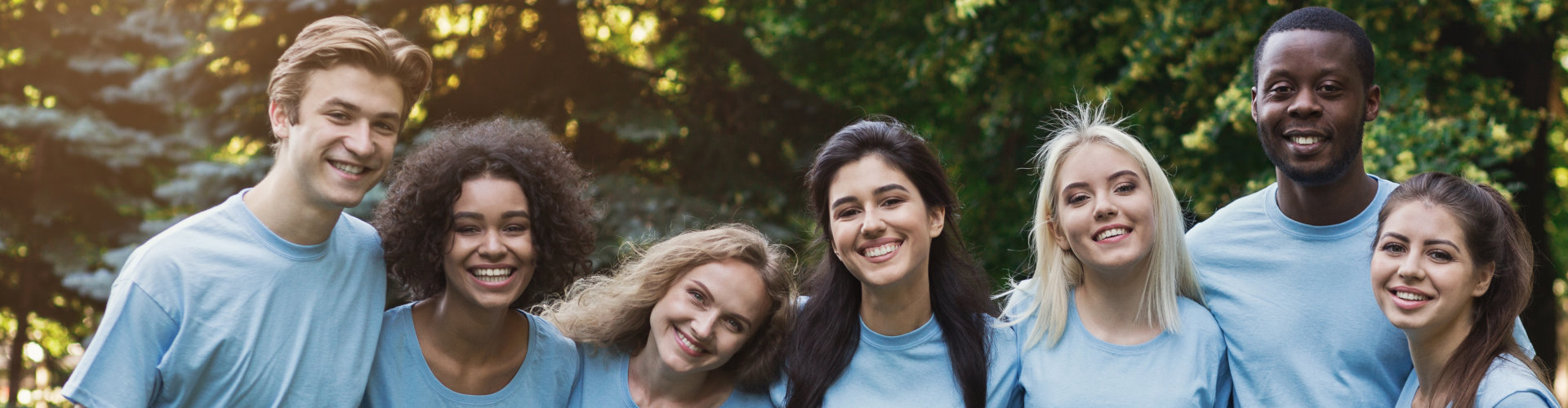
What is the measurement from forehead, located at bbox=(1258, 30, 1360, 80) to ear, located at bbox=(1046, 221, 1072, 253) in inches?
36.7

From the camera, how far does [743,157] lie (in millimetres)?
10203

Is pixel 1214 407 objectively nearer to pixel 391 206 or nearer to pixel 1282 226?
pixel 1282 226

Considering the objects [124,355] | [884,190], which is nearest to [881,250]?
[884,190]

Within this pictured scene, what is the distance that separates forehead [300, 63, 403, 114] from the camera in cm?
368

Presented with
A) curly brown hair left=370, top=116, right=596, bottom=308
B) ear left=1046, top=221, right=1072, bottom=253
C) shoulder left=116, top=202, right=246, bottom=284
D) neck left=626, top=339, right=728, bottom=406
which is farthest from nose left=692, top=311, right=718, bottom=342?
shoulder left=116, top=202, right=246, bottom=284

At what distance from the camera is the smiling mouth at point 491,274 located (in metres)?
3.87

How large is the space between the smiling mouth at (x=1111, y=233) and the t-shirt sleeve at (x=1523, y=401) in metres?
1.14

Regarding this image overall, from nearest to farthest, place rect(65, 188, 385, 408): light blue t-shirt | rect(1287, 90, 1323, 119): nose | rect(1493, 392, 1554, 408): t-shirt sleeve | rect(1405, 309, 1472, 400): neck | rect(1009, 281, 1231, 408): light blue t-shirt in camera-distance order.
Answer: rect(1493, 392, 1554, 408): t-shirt sleeve < rect(65, 188, 385, 408): light blue t-shirt < rect(1405, 309, 1472, 400): neck < rect(1009, 281, 1231, 408): light blue t-shirt < rect(1287, 90, 1323, 119): nose

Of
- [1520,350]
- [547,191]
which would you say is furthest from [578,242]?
[1520,350]

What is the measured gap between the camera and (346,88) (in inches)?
146

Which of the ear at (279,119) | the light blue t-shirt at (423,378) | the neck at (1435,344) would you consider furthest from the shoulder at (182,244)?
the neck at (1435,344)

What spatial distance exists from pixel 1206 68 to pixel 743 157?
3.95 m

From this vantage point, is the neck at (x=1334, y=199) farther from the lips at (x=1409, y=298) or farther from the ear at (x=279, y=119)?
the ear at (x=279, y=119)

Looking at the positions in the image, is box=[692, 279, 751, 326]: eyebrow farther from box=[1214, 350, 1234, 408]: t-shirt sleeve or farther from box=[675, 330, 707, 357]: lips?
box=[1214, 350, 1234, 408]: t-shirt sleeve
